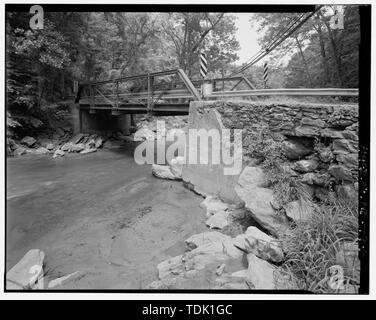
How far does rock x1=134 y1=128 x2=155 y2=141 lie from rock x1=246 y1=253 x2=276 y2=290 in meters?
14.2

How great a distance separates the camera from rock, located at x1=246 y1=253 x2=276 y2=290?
2.39 metres

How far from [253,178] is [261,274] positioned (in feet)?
7.32

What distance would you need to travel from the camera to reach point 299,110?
4145 mm

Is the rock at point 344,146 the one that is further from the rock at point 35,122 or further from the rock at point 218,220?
the rock at point 35,122

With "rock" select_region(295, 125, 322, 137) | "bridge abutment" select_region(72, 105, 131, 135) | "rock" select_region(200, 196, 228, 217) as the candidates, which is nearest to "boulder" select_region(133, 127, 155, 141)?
"bridge abutment" select_region(72, 105, 131, 135)

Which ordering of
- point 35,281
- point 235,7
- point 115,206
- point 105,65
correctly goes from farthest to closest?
point 105,65 < point 115,206 < point 35,281 < point 235,7

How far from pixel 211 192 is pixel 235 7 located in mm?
4109

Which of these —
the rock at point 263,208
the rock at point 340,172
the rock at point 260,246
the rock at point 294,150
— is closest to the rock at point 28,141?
the rock at point 263,208

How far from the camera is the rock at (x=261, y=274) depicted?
2.39 meters

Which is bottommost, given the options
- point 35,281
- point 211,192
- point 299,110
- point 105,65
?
point 35,281

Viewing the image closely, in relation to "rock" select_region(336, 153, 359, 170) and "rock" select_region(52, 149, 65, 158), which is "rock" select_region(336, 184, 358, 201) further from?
"rock" select_region(52, 149, 65, 158)

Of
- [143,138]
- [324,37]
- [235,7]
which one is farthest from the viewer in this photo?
[143,138]
